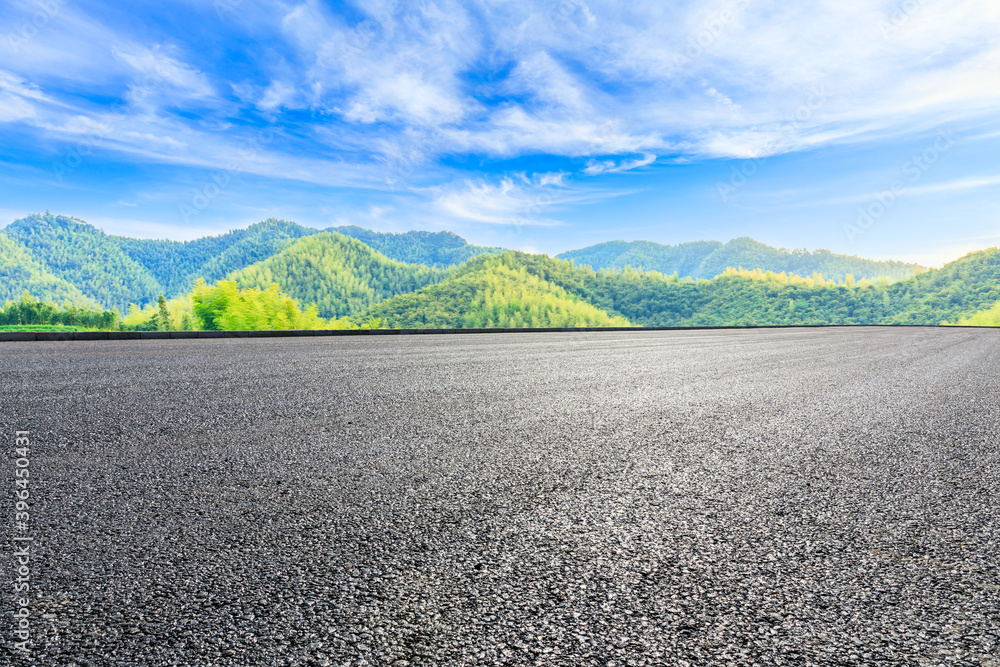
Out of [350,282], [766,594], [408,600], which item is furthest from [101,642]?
[350,282]

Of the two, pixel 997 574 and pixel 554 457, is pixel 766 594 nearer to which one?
pixel 997 574

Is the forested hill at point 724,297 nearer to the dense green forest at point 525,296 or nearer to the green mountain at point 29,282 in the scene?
the dense green forest at point 525,296

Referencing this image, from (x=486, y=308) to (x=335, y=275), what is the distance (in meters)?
62.0

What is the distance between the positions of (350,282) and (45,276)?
103 meters

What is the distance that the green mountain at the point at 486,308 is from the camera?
339 ft

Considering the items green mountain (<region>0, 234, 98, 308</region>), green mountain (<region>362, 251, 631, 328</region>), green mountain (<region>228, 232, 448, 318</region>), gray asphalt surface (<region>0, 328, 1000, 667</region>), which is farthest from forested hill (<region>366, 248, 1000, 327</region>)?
green mountain (<region>0, 234, 98, 308</region>)

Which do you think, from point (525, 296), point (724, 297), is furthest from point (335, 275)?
point (724, 297)

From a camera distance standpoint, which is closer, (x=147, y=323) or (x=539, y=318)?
(x=147, y=323)

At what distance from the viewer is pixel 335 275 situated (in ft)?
516

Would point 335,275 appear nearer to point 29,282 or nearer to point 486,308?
point 486,308

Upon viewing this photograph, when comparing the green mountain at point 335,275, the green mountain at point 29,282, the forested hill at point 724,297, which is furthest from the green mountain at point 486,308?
the green mountain at point 29,282

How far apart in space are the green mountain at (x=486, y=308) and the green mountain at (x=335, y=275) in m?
29.6

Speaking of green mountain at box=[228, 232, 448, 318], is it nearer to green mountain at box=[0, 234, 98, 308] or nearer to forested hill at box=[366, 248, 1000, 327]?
forested hill at box=[366, 248, 1000, 327]

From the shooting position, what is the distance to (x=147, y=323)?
232ft
